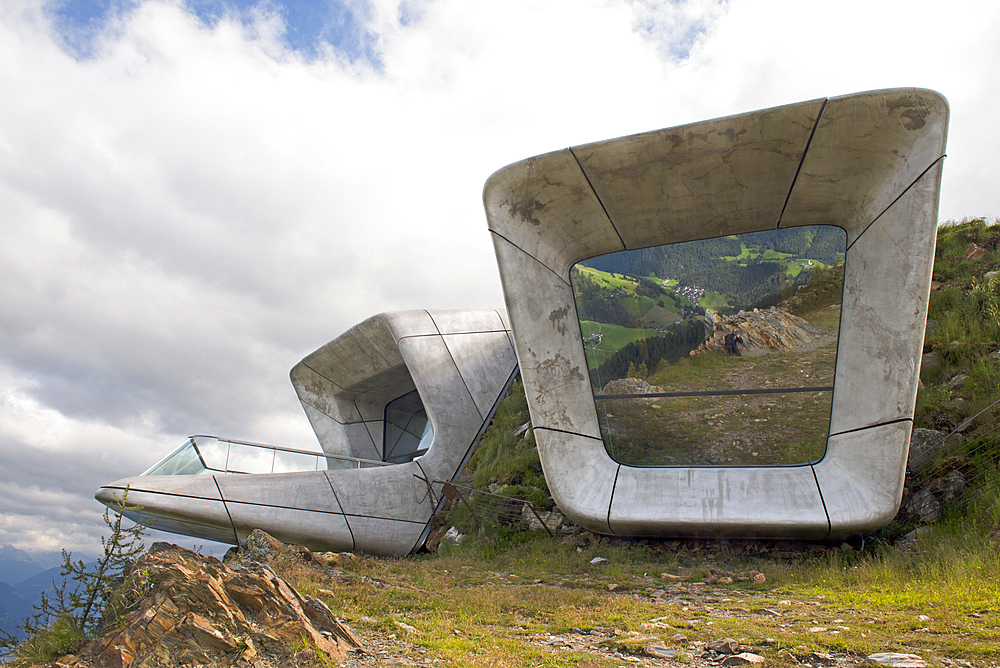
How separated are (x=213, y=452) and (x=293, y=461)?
1.58m

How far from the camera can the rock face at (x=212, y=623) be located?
13.2 ft

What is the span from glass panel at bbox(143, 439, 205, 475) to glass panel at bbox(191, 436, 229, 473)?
108mm

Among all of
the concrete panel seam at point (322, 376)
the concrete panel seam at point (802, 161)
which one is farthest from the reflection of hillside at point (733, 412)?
the concrete panel seam at point (322, 376)

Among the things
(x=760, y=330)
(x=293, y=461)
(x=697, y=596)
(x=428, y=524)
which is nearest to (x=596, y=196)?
(x=760, y=330)

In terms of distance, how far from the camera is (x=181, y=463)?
37.6 feet

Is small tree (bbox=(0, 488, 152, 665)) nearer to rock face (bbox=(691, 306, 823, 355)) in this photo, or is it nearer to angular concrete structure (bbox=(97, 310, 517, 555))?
angular concrete structure (bbox=(97, 310, 517, 555))

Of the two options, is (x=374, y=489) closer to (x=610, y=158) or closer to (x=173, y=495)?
(x=173, y=495)

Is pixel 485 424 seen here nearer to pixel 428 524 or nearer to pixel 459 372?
pixel 459 372

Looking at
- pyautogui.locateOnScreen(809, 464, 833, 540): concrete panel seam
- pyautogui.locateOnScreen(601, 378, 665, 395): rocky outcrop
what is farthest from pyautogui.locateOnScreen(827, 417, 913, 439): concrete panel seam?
pyautogui.locateOnScreen(601, 378, 665, 395): rocky outcrop

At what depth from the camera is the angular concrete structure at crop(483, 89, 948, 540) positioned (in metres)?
8.44

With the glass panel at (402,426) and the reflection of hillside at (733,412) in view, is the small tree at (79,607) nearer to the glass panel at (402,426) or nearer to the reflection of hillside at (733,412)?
the reflection of hillside at (733,412)

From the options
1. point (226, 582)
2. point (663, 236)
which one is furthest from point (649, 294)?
point (226, 582)

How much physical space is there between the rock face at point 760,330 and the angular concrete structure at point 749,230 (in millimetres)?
650

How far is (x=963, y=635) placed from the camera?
4.64 m
